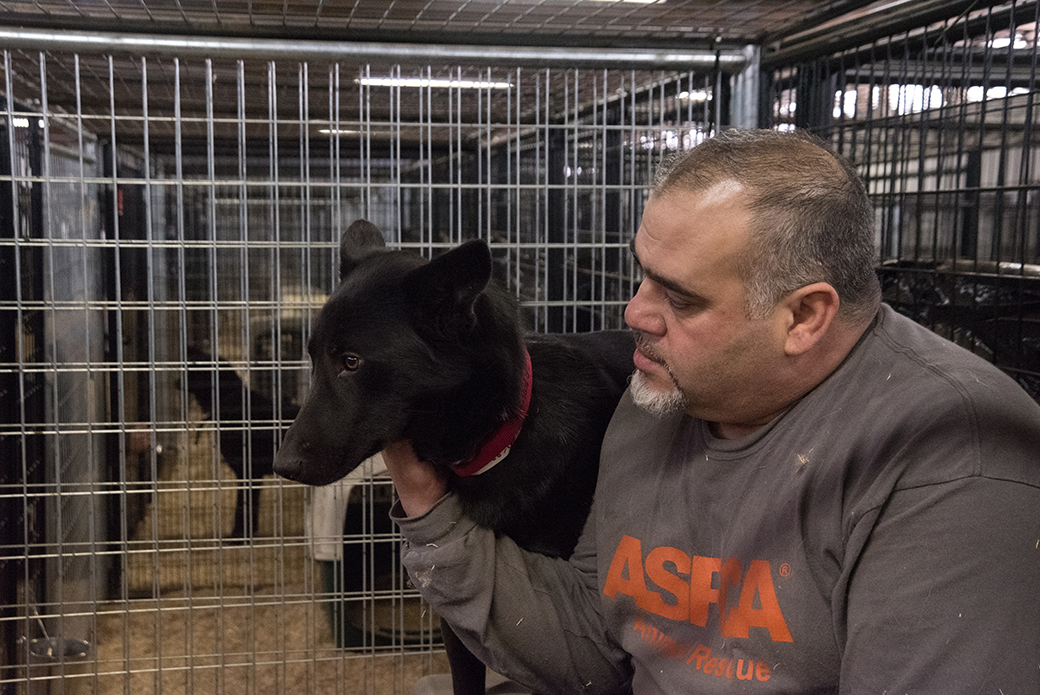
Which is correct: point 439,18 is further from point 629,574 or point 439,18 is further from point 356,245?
point 629,574

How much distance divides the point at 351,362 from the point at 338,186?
0.63 meters

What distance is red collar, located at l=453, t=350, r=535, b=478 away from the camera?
4.49 feet

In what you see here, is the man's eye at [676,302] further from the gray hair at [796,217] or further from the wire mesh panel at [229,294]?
the wire mesh panel at [229,294]

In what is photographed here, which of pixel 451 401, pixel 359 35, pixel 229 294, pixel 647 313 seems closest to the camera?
pixel 647 313

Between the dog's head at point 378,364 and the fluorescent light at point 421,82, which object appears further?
the fluorescent light at point 421,82

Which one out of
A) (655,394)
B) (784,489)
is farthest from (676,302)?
(784,489)

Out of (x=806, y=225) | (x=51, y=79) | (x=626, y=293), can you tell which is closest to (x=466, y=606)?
(x=806, y=225)

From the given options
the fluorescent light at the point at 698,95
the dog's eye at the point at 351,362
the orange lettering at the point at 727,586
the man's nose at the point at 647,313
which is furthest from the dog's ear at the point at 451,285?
the fluorescent light at the point at 698,95

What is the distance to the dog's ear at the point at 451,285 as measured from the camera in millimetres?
1198

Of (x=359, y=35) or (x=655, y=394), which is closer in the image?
(x=655, y=394)

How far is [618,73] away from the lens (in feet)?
6.43

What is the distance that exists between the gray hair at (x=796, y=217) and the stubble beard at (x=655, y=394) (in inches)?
6.1

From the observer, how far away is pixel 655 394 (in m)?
1.15

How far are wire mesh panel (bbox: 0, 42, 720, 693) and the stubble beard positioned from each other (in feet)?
1.53
